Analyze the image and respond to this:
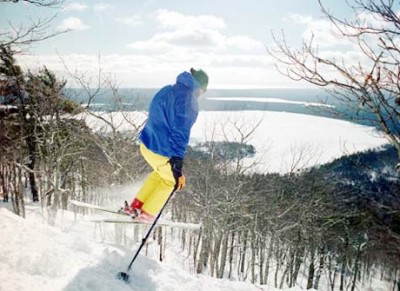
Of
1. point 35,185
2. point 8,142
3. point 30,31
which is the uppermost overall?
point 30,31

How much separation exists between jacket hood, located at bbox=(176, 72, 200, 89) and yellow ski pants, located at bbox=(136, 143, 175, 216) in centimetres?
112

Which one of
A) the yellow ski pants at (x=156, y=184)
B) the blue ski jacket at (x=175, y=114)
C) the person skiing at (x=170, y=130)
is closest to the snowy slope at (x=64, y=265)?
the yellow ski pants at (x=156, y=184)

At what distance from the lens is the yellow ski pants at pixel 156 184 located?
500 cm

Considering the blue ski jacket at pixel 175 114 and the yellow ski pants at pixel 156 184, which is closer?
the blue ski jacket at pixel 175 114

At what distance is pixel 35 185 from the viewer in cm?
3136

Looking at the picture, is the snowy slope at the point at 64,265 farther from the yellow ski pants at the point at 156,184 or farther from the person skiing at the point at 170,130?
the person skiing at the point at 170,130

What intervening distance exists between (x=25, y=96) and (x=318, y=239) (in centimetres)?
3119

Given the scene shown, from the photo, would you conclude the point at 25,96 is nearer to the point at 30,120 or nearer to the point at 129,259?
the point at 30,120

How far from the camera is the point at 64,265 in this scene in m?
3.91

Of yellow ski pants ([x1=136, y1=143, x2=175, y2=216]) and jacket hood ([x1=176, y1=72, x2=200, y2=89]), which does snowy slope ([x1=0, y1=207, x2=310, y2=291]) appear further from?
jacket hood ([x1=176, y1=72, x2=200, y2=89])

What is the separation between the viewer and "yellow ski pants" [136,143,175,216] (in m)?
5.00

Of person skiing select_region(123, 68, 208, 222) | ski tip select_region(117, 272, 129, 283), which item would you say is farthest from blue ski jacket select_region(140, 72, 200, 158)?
ski tip select_region(117, 272, 129, 283)

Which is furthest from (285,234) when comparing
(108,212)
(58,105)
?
(108,212)

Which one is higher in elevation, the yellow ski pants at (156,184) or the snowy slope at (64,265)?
the yellow ski pants at (156,184)
